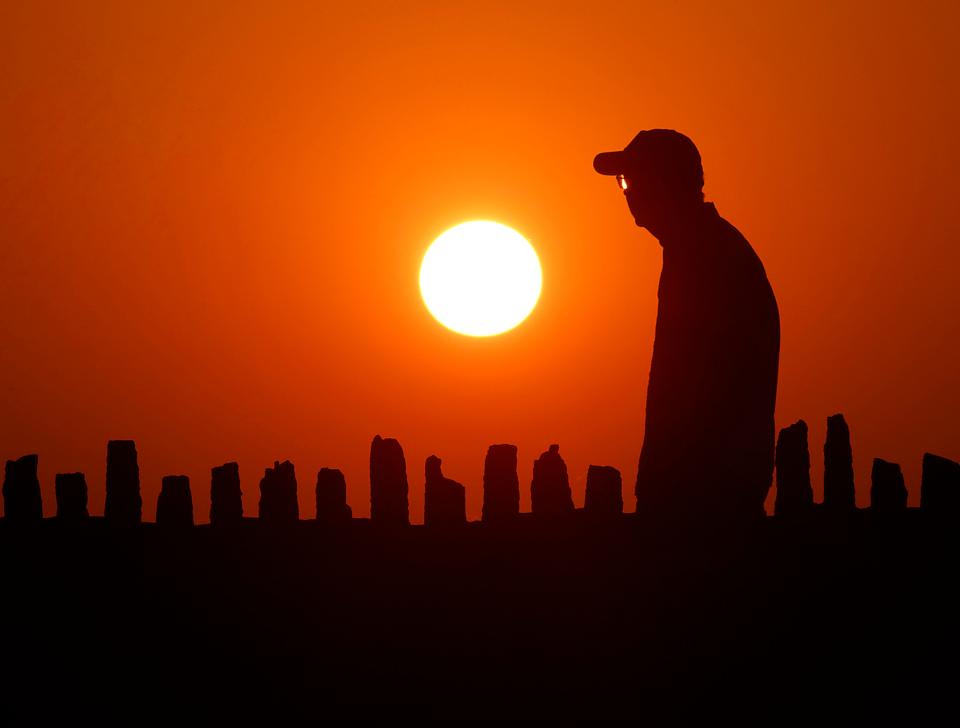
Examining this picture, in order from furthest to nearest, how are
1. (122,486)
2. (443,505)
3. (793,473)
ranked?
(793,473), (122,486), (443,505)

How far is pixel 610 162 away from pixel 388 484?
7.20ft

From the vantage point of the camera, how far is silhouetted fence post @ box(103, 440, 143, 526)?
32.7 ft

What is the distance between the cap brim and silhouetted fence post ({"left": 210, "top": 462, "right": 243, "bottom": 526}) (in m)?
2.64

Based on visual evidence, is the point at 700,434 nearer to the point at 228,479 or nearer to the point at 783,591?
the point at 783,591

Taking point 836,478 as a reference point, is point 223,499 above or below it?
below

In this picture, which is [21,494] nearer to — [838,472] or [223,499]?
[223,499]

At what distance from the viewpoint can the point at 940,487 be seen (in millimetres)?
9898

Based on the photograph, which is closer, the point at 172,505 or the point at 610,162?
the point at 172,505

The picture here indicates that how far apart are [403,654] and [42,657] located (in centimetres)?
191

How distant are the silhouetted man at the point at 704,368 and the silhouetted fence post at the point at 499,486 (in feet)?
2.41

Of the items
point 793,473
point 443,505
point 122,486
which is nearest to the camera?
point 443,505

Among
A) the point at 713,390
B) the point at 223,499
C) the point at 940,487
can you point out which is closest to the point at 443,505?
the point at 223,499

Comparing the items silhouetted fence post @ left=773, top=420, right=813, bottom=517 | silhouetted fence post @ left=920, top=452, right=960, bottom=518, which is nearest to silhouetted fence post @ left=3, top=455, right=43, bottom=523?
silhouetted fence post @ left=773, top=420, right=813, bottom=517

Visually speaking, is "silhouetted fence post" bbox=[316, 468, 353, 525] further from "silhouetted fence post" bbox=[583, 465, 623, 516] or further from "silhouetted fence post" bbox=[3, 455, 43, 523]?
"silhouetted fence post" bbox=[3, 455, 43, 523]
